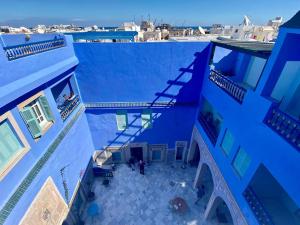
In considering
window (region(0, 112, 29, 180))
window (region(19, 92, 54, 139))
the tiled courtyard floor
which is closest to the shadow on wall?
the tiled courtyard floor

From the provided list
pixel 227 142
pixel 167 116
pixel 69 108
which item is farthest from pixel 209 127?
pixel 69 108

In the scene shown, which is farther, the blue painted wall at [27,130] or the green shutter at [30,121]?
the green shutter at [30,121]

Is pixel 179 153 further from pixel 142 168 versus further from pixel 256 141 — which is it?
pixel 256 141

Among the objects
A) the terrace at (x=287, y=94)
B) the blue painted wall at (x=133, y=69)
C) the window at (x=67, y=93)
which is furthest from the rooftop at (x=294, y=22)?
the window at (x=67, y=93)

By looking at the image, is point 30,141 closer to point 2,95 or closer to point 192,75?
point 2,95

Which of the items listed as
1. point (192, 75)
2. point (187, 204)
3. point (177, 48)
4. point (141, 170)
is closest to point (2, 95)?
point (177, 48)

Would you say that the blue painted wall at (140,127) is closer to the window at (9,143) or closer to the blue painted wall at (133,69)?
the blue painted wall at (133,69)
